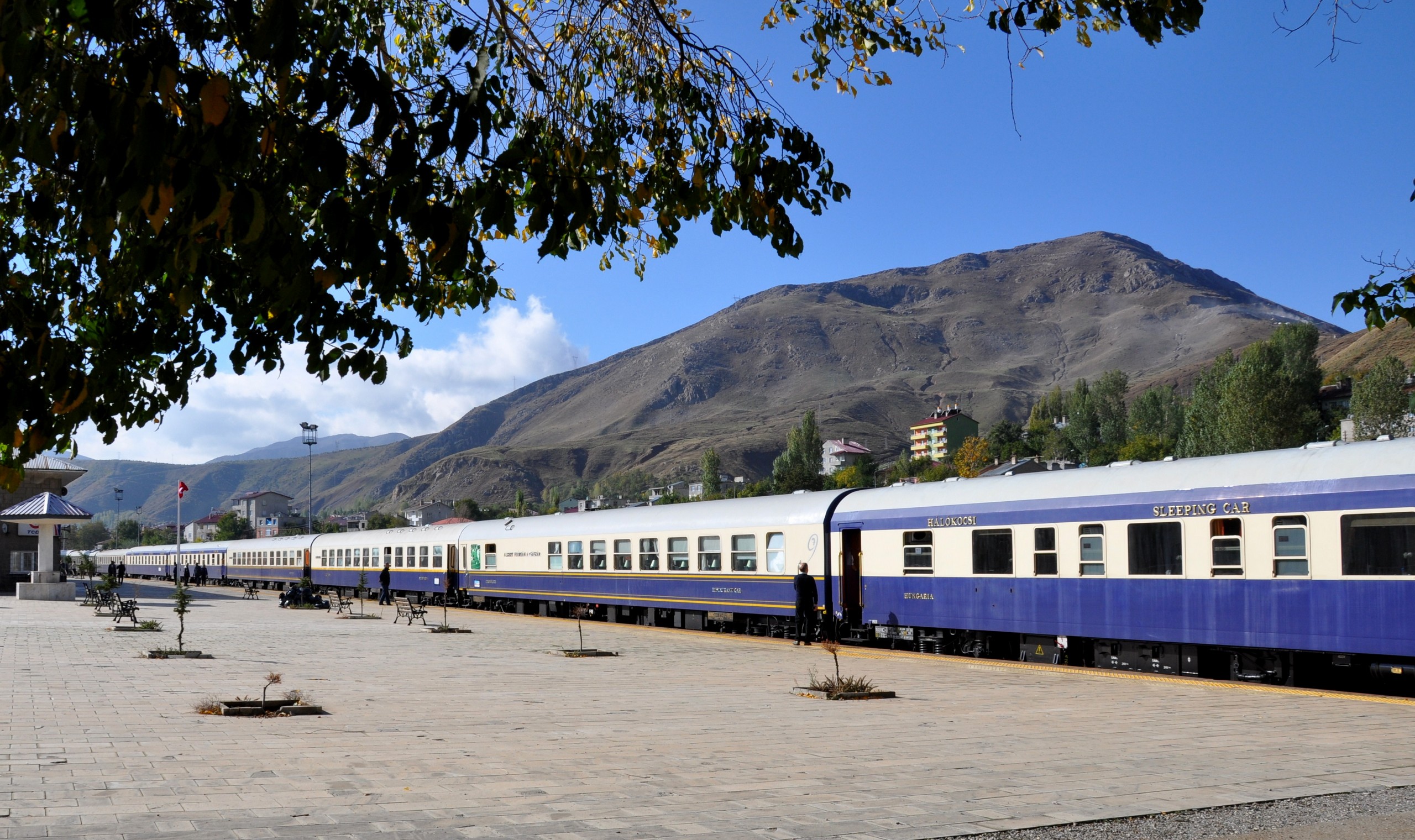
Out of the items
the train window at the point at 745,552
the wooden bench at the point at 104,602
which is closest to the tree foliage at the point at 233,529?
the wooden bench at the point at 104,602

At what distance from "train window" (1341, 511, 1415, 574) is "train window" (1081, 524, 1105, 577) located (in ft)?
12.4

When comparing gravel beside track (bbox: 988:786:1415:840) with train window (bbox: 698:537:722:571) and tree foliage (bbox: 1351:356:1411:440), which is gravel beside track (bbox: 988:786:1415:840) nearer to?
train window (bbox: 698:537:722:571)

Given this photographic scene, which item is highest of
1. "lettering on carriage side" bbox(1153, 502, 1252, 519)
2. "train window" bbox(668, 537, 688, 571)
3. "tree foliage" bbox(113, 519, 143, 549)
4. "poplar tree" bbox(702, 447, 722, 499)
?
"poplar tree" bbox(702, 447, 722, 499)

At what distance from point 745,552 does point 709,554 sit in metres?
1.47

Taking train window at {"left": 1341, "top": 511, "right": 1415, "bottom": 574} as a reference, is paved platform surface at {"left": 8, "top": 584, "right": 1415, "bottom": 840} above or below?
below

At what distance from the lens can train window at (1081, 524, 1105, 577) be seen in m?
18.0

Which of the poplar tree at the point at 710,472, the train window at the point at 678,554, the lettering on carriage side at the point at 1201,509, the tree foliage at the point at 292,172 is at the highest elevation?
the poplar tree at the point at 710,472

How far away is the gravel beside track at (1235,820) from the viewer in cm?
717

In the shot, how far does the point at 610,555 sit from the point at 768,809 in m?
24.3

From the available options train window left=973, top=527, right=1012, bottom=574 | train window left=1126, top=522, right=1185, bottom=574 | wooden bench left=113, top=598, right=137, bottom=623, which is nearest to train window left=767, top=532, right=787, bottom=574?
train window left=973, top=527, right=1012, bottom=574

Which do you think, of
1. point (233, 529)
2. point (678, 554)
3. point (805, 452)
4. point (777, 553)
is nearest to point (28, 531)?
point (678, 554)

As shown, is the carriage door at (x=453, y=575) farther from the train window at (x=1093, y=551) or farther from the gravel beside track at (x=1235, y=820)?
the gravel beside track at (x=1235, y=820)

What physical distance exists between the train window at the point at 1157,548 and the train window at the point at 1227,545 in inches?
19.8

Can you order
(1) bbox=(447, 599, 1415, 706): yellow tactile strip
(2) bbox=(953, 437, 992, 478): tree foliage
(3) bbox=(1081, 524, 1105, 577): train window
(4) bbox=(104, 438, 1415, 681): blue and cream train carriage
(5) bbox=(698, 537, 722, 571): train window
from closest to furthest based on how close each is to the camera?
(1) bbox=(447, 599, 1415, 706): yellow tactile strip, (4) bbox=(104, 438, 1415, 681): blue and cream train carriage, (3) bbox=(1081, 524, 1105, 577): train window, (5) bbox=(698, 537, 722, 571): train window, (2) bbox=(953, 437, 992, 478): tree foliage
